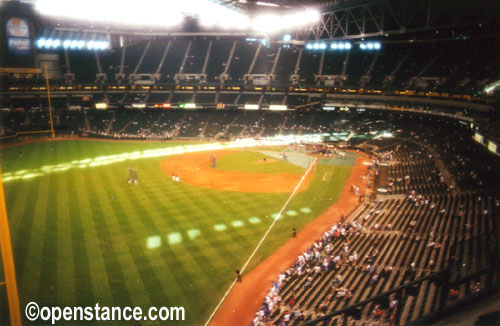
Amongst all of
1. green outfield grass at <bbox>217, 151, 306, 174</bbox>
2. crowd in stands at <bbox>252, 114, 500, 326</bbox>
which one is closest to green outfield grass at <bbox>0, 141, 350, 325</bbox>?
crowd in stands at <bbox>252, 114, 500, 326</bbox>

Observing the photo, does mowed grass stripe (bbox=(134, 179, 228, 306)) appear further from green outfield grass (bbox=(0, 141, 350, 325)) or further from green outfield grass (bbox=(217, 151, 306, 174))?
green outfield grass (bbox=(217, 151, 306, 174))

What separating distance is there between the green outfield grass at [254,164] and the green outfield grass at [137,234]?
17.3 feet

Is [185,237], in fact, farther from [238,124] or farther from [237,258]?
[238,124]

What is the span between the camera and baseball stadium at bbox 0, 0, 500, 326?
17.7m

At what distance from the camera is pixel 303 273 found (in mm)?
20938

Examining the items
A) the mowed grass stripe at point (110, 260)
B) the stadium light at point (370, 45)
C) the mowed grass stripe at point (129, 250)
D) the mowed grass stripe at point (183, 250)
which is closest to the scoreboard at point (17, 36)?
the mowed grass stripe at point (129, 250)

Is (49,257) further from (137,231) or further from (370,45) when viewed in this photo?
(370,45)

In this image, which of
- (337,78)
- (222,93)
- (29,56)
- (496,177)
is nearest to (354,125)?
(337,78)

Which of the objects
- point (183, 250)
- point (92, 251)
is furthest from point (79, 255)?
point (183, 250)

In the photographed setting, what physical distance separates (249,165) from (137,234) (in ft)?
83.2

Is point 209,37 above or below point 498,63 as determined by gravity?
above

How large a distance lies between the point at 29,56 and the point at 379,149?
78.9 meters

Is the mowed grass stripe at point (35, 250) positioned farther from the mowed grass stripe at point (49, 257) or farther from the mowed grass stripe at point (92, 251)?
the mowed grass stripe at point (92, 251)

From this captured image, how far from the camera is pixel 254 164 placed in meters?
49.8
